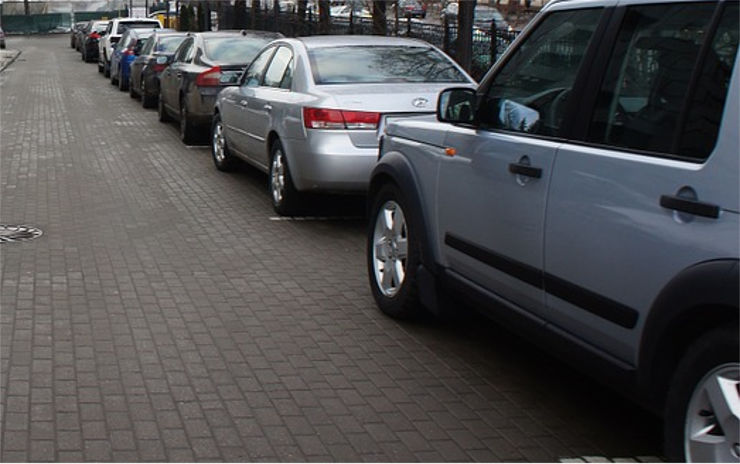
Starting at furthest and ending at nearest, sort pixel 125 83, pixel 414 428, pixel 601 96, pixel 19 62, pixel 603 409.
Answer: pixel 19 62 → pixel 125 83 → pixel 603 409 → pixel 414 428 → pixel 601 96

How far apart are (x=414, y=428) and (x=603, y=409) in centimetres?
101

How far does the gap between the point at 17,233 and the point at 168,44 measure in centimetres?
1317

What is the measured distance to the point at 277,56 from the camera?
1105 cm

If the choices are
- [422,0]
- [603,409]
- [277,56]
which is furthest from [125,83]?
[603,409]

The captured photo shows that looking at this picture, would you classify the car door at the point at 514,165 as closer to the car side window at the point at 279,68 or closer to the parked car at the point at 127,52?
the car side window at the point at 279,68

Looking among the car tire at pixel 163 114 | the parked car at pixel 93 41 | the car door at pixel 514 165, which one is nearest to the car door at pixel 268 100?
the car door at pixel 514 165

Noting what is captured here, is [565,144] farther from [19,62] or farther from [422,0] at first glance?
[19,62]

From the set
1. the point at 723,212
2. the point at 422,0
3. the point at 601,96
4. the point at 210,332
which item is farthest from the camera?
the point at 422,0

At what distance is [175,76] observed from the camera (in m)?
17.0

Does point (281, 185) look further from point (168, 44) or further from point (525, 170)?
point (168, 44)

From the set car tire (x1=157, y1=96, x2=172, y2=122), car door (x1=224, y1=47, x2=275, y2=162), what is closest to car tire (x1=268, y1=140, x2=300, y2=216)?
car door (x1=224, y1=47, x2=275, y2=162)

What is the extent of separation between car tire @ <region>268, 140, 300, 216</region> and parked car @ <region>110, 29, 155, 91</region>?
58.3 ft

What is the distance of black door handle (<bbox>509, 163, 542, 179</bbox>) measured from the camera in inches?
186

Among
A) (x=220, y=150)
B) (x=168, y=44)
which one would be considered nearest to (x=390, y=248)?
(x=220, y=150)
